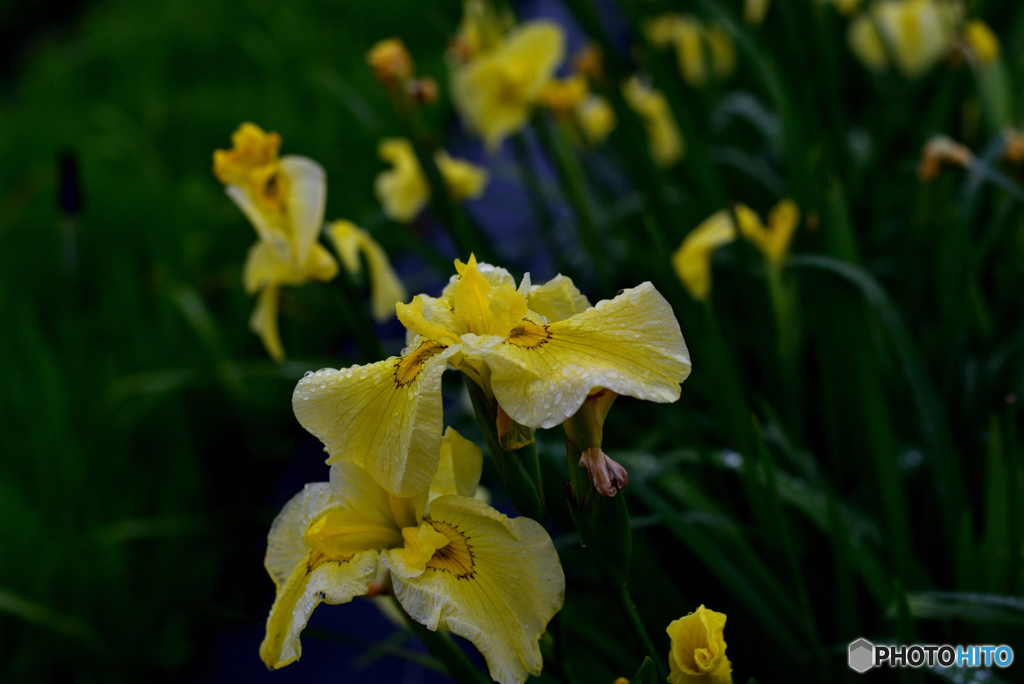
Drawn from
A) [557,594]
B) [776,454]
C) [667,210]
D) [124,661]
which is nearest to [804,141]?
[667,210]

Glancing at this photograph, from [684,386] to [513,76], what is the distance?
27.7 inches

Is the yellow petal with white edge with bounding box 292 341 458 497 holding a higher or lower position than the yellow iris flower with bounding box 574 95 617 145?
lower

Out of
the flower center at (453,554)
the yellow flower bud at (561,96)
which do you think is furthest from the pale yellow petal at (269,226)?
the yellow flower bud at (561,96)

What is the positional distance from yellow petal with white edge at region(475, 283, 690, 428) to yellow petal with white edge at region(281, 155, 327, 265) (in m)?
0.36

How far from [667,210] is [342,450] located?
1.01 metres

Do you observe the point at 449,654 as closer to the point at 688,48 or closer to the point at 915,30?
the point at 915,30

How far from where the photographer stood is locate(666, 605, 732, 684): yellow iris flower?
50 cm

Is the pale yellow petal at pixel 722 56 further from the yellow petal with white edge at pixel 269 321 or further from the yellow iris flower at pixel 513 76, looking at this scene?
the yellow petal with white edge at pixel 269 321

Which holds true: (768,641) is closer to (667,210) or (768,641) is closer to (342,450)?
(342,450)

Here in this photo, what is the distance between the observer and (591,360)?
488mm

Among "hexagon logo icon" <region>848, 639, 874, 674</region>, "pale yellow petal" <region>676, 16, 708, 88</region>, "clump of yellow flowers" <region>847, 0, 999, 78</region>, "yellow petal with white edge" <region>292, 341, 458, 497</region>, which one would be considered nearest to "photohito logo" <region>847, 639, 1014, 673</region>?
"hexagon logo icon" <region>848, 639, 874, 674</region>

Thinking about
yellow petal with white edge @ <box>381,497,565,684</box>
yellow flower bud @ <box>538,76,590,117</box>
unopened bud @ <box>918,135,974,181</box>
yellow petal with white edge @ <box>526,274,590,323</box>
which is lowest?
yellow petal with white edge @ <box>381,497,565,684</box>

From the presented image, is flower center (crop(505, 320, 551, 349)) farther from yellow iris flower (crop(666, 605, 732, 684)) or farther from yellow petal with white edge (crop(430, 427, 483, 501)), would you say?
yellow iris flower (crop(666, 605, 732, 684))

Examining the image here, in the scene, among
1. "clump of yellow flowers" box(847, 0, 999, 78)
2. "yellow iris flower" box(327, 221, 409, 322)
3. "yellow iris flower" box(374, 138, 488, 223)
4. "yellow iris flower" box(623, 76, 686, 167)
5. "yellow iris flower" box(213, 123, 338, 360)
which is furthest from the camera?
"yellow iris flower" box(623, 76, 686, 167)
